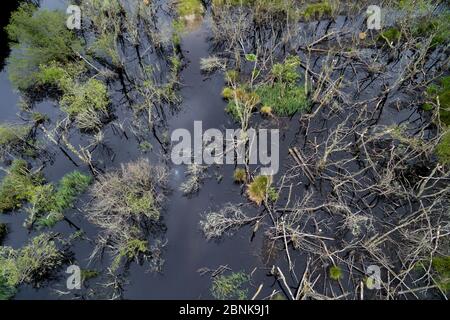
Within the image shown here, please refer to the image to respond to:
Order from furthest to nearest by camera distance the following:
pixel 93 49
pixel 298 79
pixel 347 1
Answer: pixel 347 1, pixel 93 49, pixel 298 79

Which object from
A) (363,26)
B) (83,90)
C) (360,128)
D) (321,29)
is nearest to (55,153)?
(83,90)

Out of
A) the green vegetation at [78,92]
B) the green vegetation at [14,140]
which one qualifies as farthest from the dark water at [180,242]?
the green vegetation at [14,140]

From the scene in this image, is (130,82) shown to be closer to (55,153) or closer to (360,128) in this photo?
(55,153)

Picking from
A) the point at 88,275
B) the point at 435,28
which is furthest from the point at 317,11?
the point at 88,275

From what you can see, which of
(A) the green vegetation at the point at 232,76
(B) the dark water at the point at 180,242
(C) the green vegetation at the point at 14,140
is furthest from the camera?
(A) the green vegetation at the point at 232,76

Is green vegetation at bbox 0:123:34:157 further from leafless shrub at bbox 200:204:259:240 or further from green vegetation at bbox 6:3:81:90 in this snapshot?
leafless shrub at bbox 200:204:259:240

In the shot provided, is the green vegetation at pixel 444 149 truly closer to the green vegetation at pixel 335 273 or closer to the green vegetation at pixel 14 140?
the green vegetation at pixel 335 273
